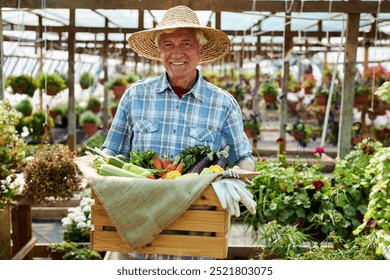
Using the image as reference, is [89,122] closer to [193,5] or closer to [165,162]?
[193,5]

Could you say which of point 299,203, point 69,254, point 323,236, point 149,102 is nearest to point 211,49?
point 149,102

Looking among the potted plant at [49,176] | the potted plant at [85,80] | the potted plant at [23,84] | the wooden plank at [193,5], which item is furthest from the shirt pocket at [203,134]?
the potted plant at [85,80]

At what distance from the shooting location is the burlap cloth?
1.84 metres

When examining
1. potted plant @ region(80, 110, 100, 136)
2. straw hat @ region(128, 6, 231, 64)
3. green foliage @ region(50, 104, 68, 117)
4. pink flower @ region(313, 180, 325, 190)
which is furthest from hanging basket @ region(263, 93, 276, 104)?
straw hat @ region(128, 6, 231, 64)

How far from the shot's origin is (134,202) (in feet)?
6.15

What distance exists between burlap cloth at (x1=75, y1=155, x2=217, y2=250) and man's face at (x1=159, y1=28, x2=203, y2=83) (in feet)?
1.93

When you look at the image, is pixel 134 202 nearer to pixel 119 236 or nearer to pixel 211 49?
pixel 119 236

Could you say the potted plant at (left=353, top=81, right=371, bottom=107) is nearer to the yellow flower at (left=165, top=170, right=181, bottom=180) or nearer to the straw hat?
the straw hat

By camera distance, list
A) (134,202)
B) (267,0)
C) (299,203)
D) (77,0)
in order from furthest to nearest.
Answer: (267,0)
(77,0)
(299,203)
(134,202)

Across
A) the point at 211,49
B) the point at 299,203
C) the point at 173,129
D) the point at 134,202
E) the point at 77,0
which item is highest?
the point at 77,0

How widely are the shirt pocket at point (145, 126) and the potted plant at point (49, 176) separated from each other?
1503 mm

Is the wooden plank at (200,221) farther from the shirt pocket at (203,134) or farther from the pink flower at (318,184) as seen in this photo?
the pink flower at (318,184)

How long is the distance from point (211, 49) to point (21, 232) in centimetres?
237

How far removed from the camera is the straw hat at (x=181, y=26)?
227 centimetres
